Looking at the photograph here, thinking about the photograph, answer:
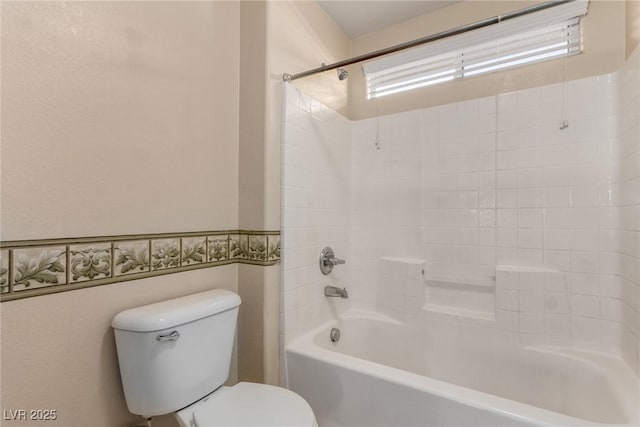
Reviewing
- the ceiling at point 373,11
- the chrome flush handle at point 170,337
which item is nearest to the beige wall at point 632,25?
the ceiling at point 373,11

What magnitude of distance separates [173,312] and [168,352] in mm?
136

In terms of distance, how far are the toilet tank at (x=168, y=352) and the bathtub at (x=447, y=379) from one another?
48 centimetres

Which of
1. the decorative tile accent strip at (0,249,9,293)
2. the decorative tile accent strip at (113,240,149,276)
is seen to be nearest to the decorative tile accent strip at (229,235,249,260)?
the decorative tile accent strip at (113,240,149,276)

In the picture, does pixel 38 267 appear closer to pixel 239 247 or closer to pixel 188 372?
pixel 188 372

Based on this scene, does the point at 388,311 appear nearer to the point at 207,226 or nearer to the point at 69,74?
the point at 207,226

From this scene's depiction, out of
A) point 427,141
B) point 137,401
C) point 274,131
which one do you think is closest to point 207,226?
point 274,131

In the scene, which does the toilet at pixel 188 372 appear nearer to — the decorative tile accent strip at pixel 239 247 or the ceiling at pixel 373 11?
the decorative tile accent strip at pixel 239 247

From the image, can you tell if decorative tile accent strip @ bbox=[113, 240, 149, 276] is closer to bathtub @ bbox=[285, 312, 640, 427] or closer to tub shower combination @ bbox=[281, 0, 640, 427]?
tub shower combination @ bbox=[281, 0, 640, 427]

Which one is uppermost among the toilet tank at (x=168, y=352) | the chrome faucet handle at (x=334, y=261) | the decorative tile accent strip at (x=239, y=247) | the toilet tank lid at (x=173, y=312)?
the decorative tile accent strip at (x=239, y=247)

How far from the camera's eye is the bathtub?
1.11 m

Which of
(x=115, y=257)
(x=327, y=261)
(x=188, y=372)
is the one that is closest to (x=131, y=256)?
(x=115, y=257)

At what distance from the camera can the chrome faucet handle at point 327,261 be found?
1.88 meters

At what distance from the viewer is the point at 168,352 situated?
108 centimetres

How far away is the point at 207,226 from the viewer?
1.44 metres
